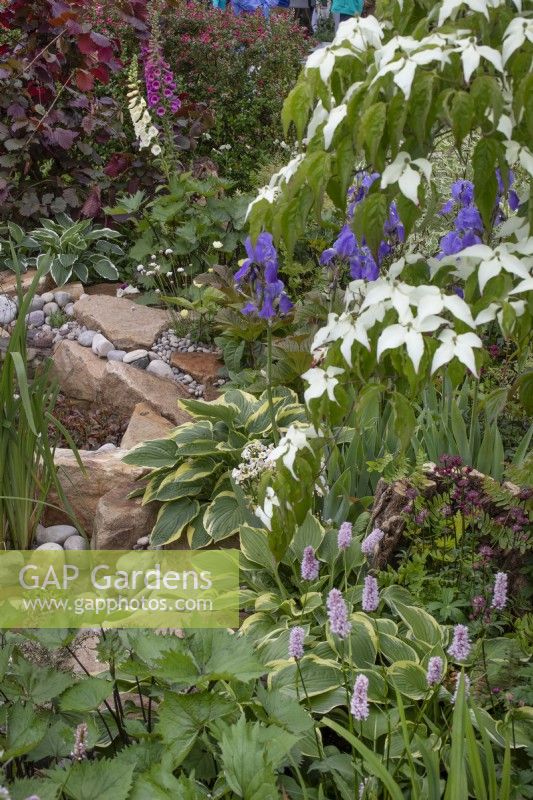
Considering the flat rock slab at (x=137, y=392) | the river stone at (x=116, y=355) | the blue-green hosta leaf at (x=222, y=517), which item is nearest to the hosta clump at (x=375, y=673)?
the blue-green hosta leaf at (x=222, y=517)

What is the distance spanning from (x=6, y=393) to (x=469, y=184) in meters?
1.60

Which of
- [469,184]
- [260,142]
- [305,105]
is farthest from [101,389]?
[260,142]

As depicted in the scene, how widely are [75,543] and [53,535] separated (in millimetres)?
98

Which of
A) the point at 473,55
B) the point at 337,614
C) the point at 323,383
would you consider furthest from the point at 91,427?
the point at 473,55

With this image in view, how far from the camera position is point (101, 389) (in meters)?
4.23

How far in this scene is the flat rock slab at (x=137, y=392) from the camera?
4051 mm

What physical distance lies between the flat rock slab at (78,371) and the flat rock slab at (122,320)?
0.18m

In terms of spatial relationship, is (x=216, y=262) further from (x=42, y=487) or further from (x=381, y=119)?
(x=381, y=119)

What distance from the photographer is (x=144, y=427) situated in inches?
151

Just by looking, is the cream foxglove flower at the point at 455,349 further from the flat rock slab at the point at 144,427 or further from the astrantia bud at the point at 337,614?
Answer: the flat rock slab at the point at 144,427

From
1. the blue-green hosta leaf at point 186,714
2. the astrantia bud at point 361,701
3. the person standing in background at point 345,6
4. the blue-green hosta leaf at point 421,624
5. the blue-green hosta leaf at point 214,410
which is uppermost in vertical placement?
the person standing in background at point 345,6

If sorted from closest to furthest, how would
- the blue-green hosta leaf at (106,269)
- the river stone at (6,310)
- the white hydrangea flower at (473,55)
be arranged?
1. the white hydrangea flower at (473,55)
2. the river stone at (6,310)
3. the blue-green hosta leaf at (106,269)

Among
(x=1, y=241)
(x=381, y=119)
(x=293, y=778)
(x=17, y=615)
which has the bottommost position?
(x=293, y=778)

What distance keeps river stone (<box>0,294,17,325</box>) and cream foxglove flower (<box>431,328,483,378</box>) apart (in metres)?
3.66
